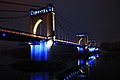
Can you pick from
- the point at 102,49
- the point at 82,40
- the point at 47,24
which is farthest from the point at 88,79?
the point at 102,49

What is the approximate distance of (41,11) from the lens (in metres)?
42.8

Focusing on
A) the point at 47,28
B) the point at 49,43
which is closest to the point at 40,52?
the point at 49,43

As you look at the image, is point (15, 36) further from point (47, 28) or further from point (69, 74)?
point (47, 28)

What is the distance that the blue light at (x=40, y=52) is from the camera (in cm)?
3577

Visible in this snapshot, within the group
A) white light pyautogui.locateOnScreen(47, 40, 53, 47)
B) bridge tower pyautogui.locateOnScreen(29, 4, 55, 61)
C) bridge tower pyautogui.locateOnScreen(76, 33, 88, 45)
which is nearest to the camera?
bridge tower pyautogui.locateOnScreen(29, 4, 55, 61)

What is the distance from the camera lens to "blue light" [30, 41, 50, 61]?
35769mm

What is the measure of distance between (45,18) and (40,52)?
865cm

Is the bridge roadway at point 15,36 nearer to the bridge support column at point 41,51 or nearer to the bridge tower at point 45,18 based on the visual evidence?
the bridge support column at point 41,51

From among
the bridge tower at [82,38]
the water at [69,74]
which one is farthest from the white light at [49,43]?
the bridge tower at [82,38]

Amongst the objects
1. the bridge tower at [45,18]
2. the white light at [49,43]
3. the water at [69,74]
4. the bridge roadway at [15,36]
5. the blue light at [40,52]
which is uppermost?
the bridge tower at [45,18]

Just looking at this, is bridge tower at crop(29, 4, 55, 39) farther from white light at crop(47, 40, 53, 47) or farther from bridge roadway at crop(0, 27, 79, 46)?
bridge roadway at crop(0, 27, 79, 46)

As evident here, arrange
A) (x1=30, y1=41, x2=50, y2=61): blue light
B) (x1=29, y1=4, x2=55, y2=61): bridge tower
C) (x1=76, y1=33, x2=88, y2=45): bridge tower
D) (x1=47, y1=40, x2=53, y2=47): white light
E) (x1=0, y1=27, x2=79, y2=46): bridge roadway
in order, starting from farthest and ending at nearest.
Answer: (x1=76, y1=33, x2=88, y2=45): bridge tower
(x1=47, y1=40, x2=53, y2=47): white light
(x1=29, y1=4, x2=55, y2=61): bridge tower
(x1=30, y1=41, x2=50, y2=61): blue light
(x1=0, y1=27, x2=79, y2=46): bridge roadway

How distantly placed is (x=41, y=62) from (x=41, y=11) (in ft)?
45.1

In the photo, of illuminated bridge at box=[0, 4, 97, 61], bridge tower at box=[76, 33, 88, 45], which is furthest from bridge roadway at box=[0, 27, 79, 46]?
bridge tower at box=[76, 33, 88, 45]
